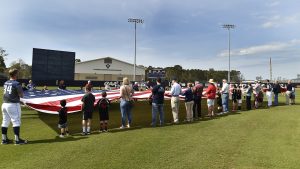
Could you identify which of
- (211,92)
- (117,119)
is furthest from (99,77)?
(117,119)

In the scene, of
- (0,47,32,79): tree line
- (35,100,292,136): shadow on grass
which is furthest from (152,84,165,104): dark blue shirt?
(0,47,32,79): tree line

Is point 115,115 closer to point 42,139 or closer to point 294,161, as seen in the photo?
point 42,139

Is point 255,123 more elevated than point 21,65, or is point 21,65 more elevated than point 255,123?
point 21,65

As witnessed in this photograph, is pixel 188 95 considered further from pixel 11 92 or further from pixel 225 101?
pixel 11 92

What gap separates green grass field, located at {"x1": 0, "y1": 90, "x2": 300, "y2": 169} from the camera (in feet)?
23.1

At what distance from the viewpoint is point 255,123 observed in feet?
43.0

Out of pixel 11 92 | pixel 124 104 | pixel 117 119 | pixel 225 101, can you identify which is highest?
pixel 11 92

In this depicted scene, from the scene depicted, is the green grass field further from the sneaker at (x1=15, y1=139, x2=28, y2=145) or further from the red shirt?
the red shirt

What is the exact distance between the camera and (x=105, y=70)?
10294 centimetres

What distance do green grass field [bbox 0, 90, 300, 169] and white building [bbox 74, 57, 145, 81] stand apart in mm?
87500

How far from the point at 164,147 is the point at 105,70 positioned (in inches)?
3769

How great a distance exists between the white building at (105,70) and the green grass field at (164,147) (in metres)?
87.5

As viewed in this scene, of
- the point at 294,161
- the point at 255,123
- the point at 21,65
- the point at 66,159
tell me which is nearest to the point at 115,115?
the point at 255,123

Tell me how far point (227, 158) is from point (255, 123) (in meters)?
6.15
